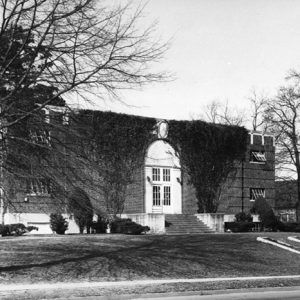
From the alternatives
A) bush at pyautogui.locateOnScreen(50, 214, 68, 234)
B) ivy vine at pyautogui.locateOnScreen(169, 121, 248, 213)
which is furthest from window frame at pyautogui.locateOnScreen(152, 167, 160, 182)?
bush at pyautogui.locateOnScreen(50, 214, 68, 234)

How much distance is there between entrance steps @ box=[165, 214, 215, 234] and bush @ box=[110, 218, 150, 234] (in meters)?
2.35

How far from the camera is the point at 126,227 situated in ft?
94.4

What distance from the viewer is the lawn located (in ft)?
51.8

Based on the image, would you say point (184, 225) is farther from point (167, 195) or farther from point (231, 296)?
point (231, 296)

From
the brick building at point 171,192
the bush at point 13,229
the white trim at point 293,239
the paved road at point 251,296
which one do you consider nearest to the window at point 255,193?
the brick building at point 171,192

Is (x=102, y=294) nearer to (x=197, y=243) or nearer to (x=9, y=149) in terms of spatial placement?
(x=9, y=149)

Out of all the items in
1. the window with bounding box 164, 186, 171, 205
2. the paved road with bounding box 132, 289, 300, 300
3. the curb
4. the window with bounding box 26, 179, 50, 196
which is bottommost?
the paved road with bounding box 132, 289, 300, 300

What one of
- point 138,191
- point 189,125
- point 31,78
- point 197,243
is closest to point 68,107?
point 31,78

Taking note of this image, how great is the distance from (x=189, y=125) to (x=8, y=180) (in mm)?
23122

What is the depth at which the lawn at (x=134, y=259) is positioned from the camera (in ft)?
51.8

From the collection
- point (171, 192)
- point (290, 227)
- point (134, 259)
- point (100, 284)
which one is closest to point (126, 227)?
point (171, 192)

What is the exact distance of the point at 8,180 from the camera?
15.0 meters

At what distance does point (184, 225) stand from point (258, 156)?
11.5 m

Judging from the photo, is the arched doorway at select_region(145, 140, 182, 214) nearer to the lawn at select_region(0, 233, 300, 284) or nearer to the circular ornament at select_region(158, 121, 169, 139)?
the circular ornament at select_region(158, 121, 169, 139)
